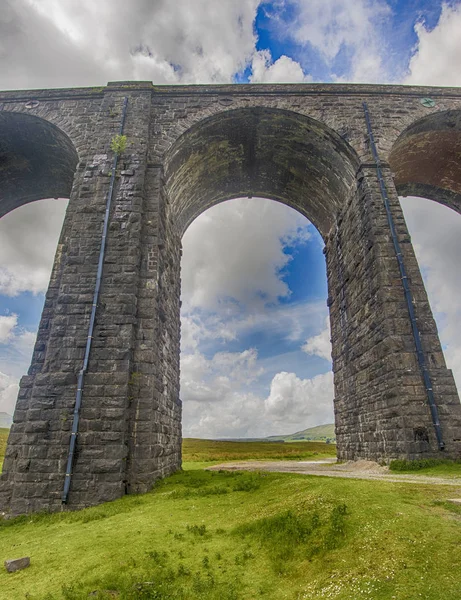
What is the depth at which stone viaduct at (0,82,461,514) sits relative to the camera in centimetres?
884

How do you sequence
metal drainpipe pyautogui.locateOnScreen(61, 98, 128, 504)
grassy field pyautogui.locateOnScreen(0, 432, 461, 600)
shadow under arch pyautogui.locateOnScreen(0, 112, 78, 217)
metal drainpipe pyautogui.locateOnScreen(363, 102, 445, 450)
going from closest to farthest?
grassy field pyautogui.locateOnScreen(0, 432, 461, 600), metal drainpipe pyautogui.locateOnScreen(61, 98, 128, 504), metal drainpipe pyautogui.locateOnScreen(363, 102, 445, 450), shadow under arch pyautogui.locateOnScreen(0, 112, 78, 217)

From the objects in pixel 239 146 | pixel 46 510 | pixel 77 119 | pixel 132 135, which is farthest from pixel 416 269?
pixel 77 119

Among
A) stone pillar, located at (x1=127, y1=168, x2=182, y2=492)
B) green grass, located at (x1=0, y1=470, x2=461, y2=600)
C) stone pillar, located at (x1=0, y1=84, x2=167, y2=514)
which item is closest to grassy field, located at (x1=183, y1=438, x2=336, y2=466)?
stone pillar, located at (x1=127, y1=168, x2=182, y2=492)

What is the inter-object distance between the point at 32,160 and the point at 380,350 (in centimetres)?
1471

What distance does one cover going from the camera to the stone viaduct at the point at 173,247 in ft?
29.0

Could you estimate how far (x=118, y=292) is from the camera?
1022cm

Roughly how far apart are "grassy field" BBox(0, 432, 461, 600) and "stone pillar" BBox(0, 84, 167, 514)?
1.64 m

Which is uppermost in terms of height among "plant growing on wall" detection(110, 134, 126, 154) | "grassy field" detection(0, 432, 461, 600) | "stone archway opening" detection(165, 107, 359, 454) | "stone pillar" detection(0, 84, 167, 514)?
"stone archway opening" detection(165, 107, 359, 454)

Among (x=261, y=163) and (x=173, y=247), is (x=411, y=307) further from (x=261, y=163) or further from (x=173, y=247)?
(x=261, y=163)

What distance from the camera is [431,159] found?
51.4 ft

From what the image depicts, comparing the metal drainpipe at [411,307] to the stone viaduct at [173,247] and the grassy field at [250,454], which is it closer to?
the stone viaduct at [173,247]

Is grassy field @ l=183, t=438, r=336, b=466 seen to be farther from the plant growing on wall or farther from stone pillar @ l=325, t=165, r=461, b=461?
the plant growing on wall

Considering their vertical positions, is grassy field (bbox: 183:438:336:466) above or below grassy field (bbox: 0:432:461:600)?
above

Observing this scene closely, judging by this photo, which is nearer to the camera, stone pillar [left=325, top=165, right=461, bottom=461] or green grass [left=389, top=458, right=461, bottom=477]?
green grass [left=389, top=458, right=461, bottom=477]
